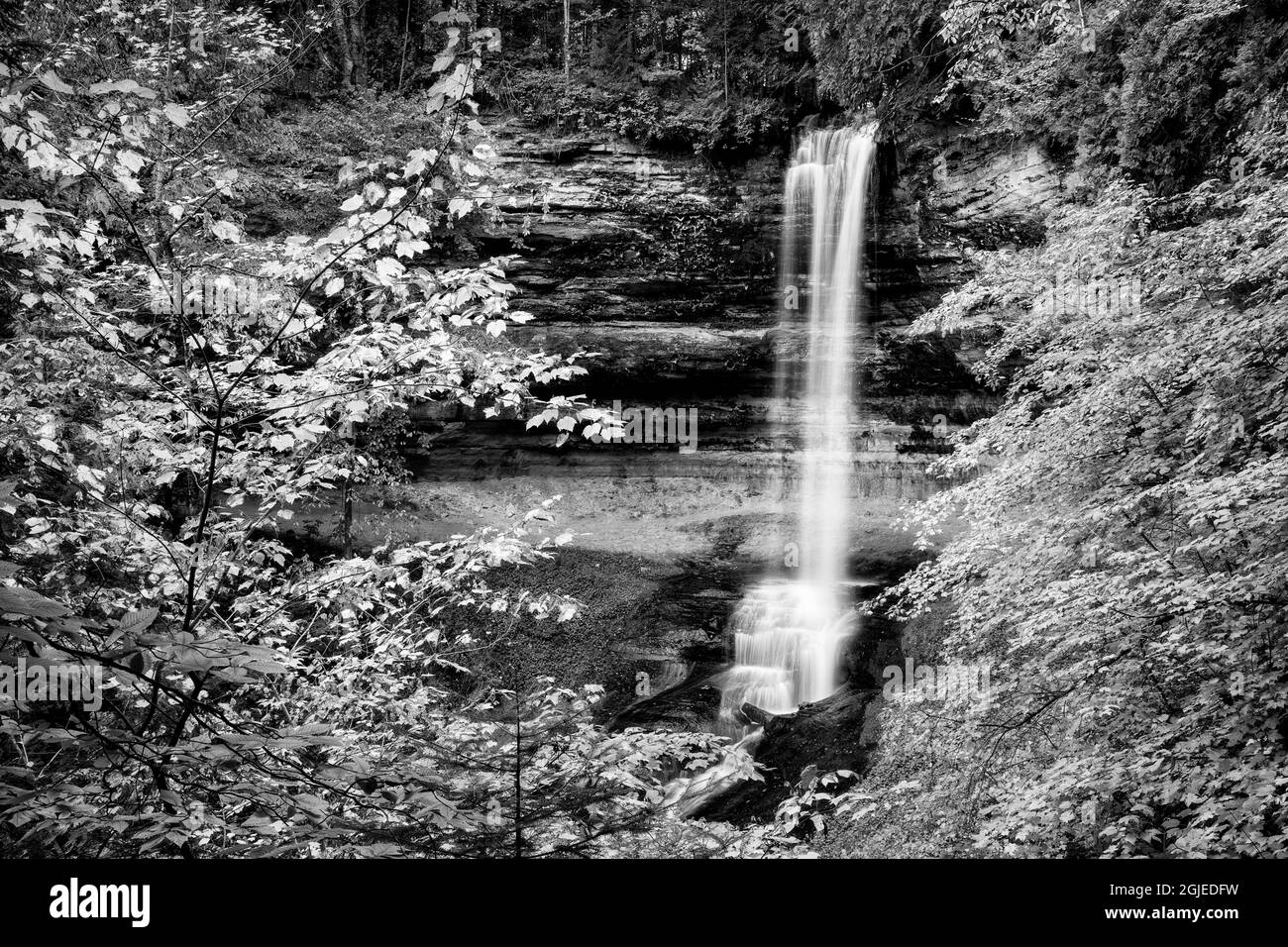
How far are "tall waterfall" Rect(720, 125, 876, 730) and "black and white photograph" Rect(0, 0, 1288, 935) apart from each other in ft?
0.28

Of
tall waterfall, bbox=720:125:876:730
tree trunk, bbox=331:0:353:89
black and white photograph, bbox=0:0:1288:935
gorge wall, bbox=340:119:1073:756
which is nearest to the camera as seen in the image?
black and white photograph, bbox=0:0:1288:935

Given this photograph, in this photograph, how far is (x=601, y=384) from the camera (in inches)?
630

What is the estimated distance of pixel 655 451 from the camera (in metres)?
16.1

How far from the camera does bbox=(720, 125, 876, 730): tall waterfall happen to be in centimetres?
1305

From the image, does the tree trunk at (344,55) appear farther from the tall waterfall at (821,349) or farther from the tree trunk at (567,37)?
the tall waterfall at (821,349)

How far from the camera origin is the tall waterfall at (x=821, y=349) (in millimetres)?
13055

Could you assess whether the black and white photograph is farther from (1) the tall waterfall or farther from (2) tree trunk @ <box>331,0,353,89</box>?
(2) tree trunk @ <box>331,0,353,89</box>

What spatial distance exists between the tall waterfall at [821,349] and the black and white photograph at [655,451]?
0.28 ft

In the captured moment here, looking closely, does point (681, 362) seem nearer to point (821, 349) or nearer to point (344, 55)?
point (821, 349)

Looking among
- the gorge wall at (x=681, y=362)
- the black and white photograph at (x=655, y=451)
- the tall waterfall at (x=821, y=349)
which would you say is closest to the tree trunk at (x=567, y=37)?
the black and white photograph at (x=655, y=451)

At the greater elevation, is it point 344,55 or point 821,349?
point 344,55

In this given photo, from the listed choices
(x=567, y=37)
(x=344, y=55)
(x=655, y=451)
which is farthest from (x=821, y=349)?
(x=344, y=55)

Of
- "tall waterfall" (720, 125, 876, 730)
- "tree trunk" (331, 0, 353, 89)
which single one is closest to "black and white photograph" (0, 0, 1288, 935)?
"tall waterfall" (720, 125, 876, 730)

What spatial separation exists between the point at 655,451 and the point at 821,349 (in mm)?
3806
